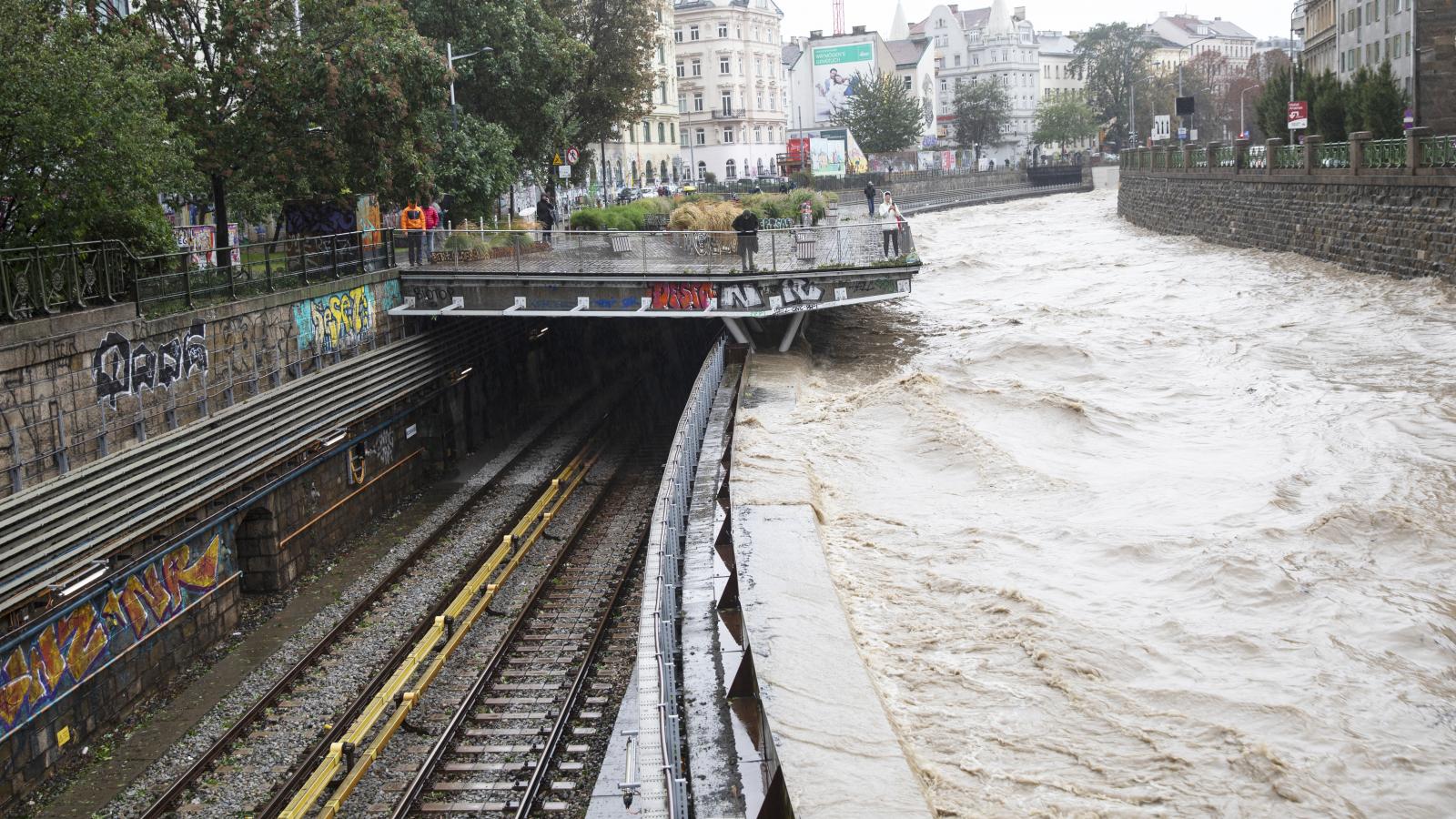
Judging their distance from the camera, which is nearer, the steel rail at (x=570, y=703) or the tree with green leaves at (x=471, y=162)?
the steel rail at (x=570, y=703)

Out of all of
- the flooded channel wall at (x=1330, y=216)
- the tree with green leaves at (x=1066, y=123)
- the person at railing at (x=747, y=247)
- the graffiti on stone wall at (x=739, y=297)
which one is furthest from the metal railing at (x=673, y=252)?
the tree with green leaves at (x=1066, y=123)

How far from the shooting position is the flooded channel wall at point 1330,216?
3284 cm

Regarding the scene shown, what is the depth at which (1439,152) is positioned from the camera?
32.4m

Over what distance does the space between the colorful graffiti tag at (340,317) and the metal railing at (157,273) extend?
1.63ft

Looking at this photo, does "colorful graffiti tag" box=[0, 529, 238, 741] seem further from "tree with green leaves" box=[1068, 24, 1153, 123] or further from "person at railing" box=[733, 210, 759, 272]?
"tree with green leaves" box=[1068, 24, 1153, 123]

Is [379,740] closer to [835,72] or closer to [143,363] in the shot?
[143,363]

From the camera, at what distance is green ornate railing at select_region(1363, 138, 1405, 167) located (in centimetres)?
3497

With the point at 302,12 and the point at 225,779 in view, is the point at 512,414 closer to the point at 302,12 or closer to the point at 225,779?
the point at 302,12

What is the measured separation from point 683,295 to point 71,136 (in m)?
12.6

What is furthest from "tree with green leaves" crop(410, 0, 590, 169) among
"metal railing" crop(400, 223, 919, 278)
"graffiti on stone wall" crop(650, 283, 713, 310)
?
"graffiti on stone wall" crop(650, 283, 713, 310)

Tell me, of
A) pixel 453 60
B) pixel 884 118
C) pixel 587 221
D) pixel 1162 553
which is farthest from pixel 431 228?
pixel 884 118

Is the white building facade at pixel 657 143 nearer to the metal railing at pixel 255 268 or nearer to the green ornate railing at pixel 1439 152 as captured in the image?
the metal railing at pixel 255 268

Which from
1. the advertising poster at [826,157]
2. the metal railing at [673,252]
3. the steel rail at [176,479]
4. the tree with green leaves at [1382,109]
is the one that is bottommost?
the steel rail at [176,479]

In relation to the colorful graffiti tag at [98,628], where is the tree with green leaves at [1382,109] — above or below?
above
